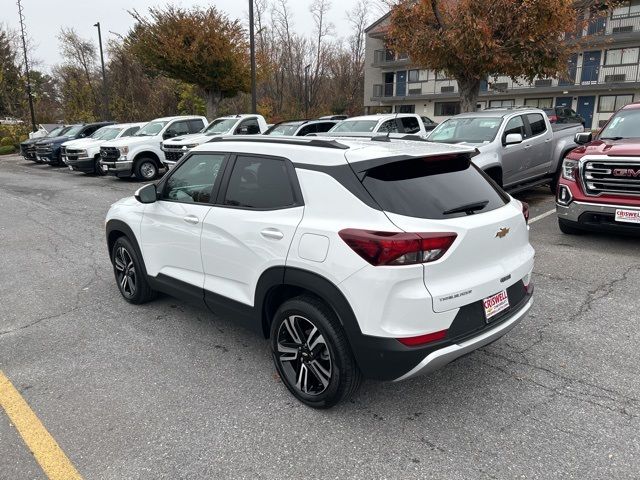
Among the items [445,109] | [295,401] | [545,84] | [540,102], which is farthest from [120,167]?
[540,102]

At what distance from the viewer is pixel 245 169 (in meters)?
3.73

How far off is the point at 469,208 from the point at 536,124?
7.82m

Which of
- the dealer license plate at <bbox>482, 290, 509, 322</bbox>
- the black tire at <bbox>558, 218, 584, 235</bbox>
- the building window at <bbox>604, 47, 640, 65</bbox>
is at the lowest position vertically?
the black tire at <bbox>558, 218, 584, 235</bbox>

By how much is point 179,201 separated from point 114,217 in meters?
1.21

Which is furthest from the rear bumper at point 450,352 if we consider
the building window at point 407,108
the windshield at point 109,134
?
the building window at point 407,108

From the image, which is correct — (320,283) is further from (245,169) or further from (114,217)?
(114,217)

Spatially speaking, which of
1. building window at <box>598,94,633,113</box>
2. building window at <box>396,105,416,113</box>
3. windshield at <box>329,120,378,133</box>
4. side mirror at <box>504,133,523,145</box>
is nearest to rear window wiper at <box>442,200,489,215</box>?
side mirror at <box>504,133,523,145</box>

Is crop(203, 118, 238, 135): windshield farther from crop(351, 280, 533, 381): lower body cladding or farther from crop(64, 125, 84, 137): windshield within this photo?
crop(351, 280, 533, 381): lower body cladding

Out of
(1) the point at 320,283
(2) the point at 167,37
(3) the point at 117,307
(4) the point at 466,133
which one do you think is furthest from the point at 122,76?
(1) the point at 320,283

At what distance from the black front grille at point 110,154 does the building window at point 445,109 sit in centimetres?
2921

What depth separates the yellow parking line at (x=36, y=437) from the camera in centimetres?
271

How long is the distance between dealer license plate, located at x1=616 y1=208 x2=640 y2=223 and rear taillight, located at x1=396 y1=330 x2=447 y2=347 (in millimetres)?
4799

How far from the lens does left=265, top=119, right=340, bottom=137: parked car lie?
47.6ft

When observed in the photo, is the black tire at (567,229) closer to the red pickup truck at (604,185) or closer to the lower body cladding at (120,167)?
the red pickup truck at (604,185)
